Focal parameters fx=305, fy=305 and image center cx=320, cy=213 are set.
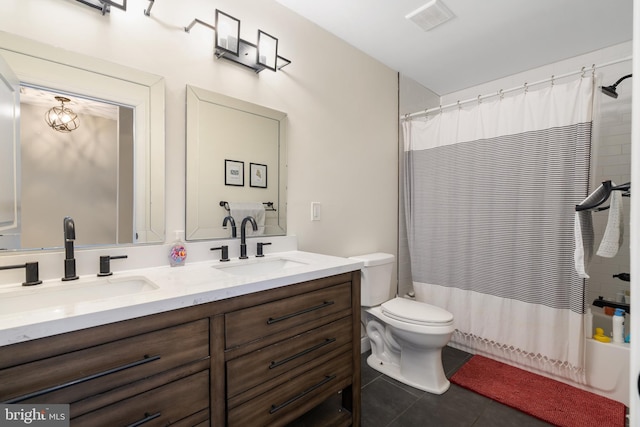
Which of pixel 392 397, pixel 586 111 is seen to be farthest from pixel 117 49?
pixel 586 111

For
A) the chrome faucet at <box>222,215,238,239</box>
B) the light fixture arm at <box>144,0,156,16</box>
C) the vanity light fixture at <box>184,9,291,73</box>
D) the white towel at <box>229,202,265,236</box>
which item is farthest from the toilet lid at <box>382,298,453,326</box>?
the light fixture arm at <box>144,0,156,16</box>

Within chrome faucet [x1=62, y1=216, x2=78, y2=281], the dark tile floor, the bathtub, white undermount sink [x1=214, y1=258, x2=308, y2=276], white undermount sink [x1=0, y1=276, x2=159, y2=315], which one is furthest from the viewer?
the bathtub

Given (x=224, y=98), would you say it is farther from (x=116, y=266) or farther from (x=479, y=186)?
(x=479, y=186)

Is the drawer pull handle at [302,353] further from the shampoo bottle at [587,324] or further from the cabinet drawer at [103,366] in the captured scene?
the shampoo bottle at [587,324]

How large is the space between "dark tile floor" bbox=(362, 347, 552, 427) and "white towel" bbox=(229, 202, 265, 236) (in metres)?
1.22

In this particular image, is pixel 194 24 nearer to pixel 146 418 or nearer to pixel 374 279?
pixel 146 418

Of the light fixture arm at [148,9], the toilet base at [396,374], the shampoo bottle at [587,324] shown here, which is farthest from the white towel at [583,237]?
the light fixture arm at [148,9]

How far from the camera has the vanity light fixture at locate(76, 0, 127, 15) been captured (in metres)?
1.25

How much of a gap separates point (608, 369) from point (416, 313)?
47.2 inches

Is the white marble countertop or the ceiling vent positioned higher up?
the ceiling vent

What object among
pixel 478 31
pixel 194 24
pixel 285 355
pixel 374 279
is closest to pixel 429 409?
pixel 374 279

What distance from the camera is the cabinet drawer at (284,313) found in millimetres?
1100

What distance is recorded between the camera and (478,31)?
2.23m

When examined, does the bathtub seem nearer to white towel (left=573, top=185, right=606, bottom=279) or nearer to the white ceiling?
white towel (left=573, top=185, right=606, bottom=279)
